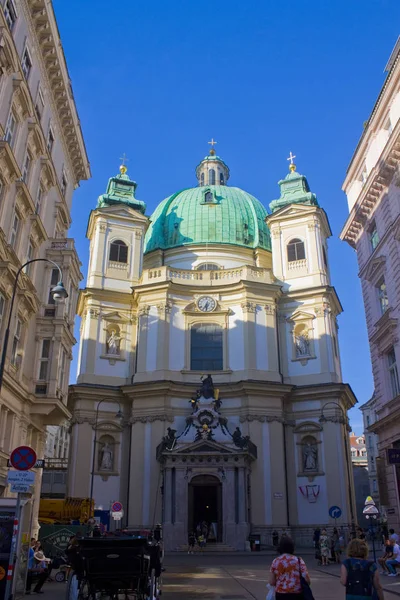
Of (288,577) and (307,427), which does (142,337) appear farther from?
(288,577)

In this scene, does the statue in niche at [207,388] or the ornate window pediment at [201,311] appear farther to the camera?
the ornate window pediment at [201,311]

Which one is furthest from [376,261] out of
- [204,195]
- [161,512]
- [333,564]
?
[204,195]

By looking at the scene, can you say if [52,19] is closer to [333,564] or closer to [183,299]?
[183,299]

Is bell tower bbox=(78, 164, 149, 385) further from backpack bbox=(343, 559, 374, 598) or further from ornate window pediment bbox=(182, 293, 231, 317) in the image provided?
backpack bbox=(343, 559, 374, 598)

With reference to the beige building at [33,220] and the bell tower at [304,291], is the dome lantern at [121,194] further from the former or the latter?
the beige building at [33,220]

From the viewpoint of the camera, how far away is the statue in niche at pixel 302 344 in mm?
43781

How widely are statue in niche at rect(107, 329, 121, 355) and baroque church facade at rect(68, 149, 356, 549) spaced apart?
11cm

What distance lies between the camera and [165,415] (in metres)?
40.3

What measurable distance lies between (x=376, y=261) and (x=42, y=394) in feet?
57.4

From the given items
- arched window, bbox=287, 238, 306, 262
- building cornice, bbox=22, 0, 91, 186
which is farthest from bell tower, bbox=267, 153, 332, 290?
building cornice, bbox=22, 0, 91, 186

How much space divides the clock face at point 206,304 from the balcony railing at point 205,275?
1.22 meters

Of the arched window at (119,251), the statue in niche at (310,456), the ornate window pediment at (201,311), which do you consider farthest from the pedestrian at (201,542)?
the arched window at (119,251)

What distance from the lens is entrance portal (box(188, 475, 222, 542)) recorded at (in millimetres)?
36656

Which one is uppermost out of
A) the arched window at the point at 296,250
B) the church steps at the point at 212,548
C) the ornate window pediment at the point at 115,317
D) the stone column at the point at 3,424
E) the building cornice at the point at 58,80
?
the arched window at the point at 296,250
